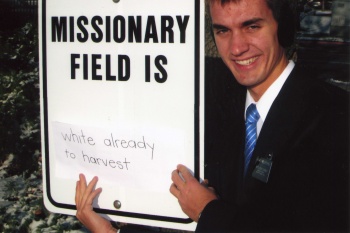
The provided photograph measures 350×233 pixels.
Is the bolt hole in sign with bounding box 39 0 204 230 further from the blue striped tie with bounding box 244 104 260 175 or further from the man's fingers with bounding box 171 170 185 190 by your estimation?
the blue striped tie with bounding box 244 104 260 175

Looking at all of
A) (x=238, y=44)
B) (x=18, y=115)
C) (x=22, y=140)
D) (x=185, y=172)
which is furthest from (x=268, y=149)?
(x=18, y=115)

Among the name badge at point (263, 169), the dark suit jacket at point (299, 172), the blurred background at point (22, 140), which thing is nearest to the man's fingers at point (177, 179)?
the dark suit jacket at point (299, 172)

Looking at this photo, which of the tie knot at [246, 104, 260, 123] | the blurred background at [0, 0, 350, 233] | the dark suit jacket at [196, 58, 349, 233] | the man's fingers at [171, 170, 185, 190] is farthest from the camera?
the blurred background at [0, 0, 350, 233]

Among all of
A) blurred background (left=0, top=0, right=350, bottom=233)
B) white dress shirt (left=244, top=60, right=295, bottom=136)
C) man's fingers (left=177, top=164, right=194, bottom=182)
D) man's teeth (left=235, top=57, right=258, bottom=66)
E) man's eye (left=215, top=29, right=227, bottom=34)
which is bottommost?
blurred background (left=0, top=0, right=350, bottom=233)

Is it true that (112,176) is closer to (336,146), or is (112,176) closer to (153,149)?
(153,149)

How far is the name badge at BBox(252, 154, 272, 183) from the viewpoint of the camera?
5.09 feet

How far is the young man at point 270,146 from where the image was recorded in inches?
58.1

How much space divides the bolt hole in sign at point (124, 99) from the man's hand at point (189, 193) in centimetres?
3

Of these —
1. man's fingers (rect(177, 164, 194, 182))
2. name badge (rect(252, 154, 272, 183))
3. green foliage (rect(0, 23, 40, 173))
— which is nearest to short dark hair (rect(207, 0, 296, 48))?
name badge (rect(252, 154, 272, 183))

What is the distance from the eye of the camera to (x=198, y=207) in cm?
154

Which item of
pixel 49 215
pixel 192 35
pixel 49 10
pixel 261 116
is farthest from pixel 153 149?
pixel 49 215

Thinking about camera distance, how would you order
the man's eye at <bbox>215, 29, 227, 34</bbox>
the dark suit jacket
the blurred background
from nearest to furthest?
the dark suit jacket → the man's eye at <bbox>215, 29, 227, 34</bbox> → the blurred background

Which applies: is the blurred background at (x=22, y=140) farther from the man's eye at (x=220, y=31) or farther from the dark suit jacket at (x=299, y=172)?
the dark suit jacket at (x=299, y=172)

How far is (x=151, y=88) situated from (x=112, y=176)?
324 millimetres
